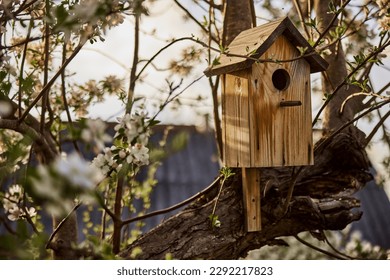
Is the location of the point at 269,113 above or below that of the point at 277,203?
above

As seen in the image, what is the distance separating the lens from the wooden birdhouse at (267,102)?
1.77m

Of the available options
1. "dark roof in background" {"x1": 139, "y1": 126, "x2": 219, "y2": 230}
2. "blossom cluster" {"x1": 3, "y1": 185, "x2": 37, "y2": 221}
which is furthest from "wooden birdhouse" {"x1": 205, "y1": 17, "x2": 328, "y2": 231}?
"dark roof in background" {"x1": 139, "y1": 126, "x2": 219, "y2": 230}

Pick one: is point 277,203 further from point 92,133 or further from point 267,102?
point 92,133

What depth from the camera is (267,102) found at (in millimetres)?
1780

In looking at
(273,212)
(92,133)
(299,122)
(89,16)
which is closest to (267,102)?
(299,122)

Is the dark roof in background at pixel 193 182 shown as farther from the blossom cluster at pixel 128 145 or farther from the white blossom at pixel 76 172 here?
the white blossom at pixel 76 172

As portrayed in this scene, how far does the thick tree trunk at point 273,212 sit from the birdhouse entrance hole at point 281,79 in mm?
377

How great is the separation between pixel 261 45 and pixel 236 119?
0.85 feet

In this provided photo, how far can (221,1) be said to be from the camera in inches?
99.0

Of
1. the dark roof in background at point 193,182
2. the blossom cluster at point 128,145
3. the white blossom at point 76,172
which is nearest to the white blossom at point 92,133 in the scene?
the white blossom at point 76,172

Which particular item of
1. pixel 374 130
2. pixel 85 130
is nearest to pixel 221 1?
pixel 374 130

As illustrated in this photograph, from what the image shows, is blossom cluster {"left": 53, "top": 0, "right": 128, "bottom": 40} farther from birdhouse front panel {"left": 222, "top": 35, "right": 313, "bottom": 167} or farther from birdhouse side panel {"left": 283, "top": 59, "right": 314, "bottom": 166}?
Result: birdhouse side panel {"left": 283, "top": 59, "right": 314, "bottom": 166}
